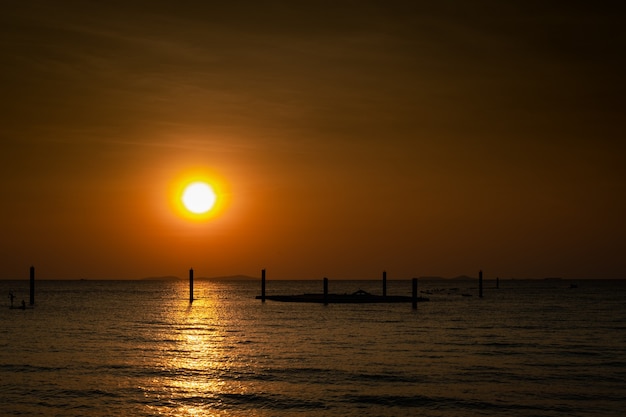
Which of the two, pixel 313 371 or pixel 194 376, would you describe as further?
pixel 313 371

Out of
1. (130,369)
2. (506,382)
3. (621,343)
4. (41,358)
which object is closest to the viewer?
(506,382)

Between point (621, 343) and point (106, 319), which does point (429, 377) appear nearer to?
point (621, 343)

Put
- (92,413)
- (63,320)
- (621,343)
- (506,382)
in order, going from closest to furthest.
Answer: (92,413) → (506,382) → (621,343) → (63,320)

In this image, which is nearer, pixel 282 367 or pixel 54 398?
pixel 54 398

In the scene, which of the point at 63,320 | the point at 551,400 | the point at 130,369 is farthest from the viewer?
the point at 63,320

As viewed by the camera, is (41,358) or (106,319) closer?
(41,358)

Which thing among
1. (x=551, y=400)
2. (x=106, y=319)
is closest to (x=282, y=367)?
(x=551, y=400)

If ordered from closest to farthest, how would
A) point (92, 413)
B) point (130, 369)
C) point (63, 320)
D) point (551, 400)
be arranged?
point (92, 413) → point (551, 400) → point (130, 369) → point (63, 320)

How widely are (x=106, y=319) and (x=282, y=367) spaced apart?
143 ft

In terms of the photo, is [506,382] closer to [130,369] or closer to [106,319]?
[130,369]

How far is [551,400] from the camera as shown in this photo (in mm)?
27531

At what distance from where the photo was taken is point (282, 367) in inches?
1405

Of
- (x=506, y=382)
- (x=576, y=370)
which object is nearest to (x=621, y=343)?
(x=576, y=370)

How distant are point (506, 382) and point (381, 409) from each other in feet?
26.6
